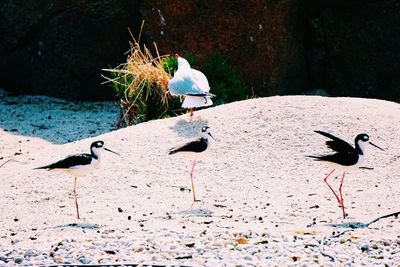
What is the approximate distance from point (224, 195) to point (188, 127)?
1.64 m

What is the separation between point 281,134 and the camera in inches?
351

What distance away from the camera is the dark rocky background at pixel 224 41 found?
1253 cm

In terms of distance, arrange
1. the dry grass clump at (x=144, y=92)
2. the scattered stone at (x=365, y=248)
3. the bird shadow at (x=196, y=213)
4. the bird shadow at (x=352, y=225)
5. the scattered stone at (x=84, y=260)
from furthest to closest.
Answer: the dry grass clump at (x=144, y=92), the bird shadow at (x=196, y=213), the bird shadow at (x=352, y=225), the scattered stone at (x=365, y=248), the scattered stone at (x=84, y=260)

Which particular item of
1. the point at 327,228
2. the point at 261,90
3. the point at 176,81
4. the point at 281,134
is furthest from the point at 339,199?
the point at 261,90

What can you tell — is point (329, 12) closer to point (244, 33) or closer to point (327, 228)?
point (244, 33)

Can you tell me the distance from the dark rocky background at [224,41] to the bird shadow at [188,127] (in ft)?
10.6

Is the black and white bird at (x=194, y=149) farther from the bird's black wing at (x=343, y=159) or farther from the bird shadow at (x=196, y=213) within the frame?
the bird's black wing at (x=343, y=159)

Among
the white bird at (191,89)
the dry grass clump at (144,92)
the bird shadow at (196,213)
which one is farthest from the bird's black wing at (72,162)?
the dry grass clump at (144,92)

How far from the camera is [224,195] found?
774 cm

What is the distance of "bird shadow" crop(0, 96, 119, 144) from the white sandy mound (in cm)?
94

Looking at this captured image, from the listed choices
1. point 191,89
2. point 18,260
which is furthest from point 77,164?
point 191,89

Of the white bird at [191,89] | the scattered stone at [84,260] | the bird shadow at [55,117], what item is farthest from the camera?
the bird shadow at [55,117]

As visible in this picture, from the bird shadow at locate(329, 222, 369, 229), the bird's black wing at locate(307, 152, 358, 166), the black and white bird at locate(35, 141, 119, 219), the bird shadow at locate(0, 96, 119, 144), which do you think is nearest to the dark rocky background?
the bird shadow at locate(0, 96, 119, 144)

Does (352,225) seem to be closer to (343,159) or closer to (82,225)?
(343,159)
